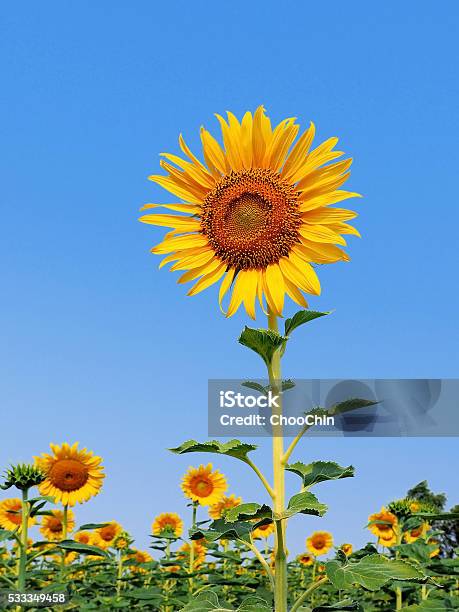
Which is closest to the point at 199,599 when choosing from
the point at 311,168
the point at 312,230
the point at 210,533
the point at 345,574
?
the point at 210,533

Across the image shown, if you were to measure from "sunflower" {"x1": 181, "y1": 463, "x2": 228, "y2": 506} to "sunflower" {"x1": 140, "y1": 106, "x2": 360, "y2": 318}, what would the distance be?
5129mm

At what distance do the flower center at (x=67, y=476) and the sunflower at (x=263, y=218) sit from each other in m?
3.84

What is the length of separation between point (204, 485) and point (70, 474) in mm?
1911

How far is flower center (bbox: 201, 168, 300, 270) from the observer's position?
437cm

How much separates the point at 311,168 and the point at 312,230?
1.07 feet

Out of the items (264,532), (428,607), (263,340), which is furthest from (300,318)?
(264,532)

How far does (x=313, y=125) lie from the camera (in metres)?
4.40

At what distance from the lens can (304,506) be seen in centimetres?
363

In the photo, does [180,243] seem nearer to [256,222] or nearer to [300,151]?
[256,222]

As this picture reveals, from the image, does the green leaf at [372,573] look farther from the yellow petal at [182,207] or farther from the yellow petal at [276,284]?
the yellow petal at [182,207]

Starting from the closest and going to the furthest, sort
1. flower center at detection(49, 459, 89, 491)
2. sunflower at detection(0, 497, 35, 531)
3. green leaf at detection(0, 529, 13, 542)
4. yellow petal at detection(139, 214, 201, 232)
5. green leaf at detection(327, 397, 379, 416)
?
1. green leaf at detection(327, 397, 379, 416)
2. yellow petal at detection(139, 214, 201, 232)
3. green leaf at detection(0, 529, 13, 542)
4. flower center at detection(49, 459, 89, 491)
5. sunflower at detection(0, 497, 35, 531)

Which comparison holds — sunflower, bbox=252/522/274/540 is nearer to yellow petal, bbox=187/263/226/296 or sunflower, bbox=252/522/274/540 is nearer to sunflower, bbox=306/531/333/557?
sunflower, bbox=306/531/333/557

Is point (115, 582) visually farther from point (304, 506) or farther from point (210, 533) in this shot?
point (304, 506)

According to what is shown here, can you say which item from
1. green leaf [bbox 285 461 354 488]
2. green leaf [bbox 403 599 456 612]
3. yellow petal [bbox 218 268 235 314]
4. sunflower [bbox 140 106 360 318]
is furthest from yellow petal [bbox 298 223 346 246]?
green leaf [bbox 403 599 456 612]
